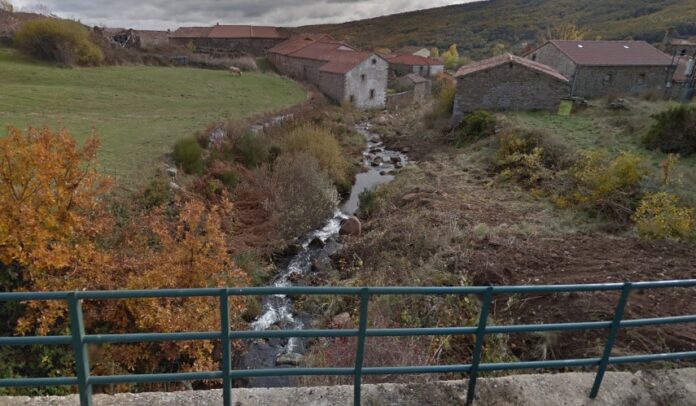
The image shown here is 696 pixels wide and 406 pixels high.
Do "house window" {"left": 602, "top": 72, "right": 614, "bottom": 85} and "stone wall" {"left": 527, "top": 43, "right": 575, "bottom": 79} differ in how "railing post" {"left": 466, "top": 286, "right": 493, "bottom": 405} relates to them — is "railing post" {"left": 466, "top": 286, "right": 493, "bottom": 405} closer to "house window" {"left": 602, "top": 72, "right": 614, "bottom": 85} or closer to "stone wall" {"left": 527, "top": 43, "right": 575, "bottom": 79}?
"stone wall" {"left": 527, "top": 43, "right": 575, "bottom": 79}

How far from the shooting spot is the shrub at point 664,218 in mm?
10727

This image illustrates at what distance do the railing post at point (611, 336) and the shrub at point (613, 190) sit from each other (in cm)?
1023

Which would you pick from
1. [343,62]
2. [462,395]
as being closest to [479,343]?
[462,395]

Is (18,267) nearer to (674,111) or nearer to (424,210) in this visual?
(424,210)

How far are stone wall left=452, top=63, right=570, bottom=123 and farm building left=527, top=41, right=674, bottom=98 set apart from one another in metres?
6.37

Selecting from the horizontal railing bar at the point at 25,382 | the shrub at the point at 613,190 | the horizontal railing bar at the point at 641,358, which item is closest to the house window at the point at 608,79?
the shrub at the point at 613,190

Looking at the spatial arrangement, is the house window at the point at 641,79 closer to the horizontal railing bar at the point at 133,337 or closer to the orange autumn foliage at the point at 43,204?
the orange autumn foliage at the point at 43,204

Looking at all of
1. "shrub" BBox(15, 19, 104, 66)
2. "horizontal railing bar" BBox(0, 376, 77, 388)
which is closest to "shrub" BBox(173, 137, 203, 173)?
"horizontal railing bar" BBox(0, 376, 77, 388)

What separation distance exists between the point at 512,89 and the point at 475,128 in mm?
4044

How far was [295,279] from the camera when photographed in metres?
12.0

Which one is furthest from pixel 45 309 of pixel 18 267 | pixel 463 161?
pixel 463 161

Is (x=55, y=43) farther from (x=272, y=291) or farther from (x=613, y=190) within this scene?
(x=272, y=291)

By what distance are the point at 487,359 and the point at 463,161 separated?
52.8 feet

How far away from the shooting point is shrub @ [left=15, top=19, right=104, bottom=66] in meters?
33.3
